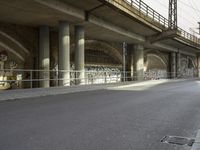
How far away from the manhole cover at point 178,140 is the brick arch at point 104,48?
24.1 metres

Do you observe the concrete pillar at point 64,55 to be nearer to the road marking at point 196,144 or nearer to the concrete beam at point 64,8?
the concrete beam at point 64,8

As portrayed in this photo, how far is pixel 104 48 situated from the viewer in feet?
118

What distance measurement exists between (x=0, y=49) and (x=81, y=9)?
628 centimetres

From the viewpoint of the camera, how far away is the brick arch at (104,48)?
32975 mm

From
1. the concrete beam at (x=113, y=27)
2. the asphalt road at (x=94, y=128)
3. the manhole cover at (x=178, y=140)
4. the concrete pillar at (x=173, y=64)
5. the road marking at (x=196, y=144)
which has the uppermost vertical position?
the concrete beam at (x=113, y=27)

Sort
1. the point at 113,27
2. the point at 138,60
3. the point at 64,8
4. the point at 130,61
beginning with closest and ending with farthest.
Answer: the point at 64,8, the point at 113,27, the point at 138,60, the point at 130,61

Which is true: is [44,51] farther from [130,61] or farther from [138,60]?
[130,61]

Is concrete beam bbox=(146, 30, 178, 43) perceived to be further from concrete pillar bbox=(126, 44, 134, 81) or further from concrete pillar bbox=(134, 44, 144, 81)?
concrete pillar bbox=(126, 44, 134, 81)

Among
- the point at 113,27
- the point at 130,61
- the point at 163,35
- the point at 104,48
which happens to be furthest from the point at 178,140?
the point at 130,61

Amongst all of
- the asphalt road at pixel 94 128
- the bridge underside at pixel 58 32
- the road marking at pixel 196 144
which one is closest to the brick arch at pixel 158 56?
the bridge underside at pixel 58 32

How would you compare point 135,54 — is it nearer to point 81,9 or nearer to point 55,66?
point 55,66

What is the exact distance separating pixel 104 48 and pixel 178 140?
30096mm

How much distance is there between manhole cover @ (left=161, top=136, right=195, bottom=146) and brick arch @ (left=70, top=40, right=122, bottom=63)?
2406cm

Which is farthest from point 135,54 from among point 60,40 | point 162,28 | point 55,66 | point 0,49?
point 0,49
